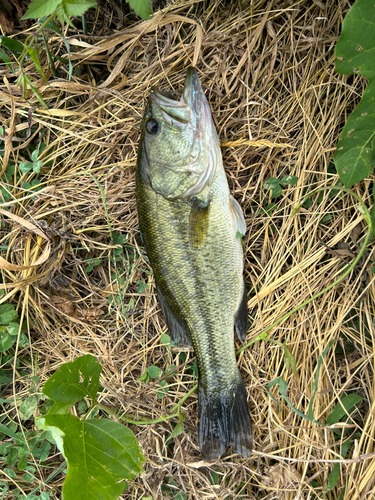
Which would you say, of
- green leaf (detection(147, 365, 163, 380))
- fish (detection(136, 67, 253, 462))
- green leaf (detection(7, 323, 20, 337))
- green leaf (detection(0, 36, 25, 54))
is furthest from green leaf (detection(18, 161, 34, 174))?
green leaf (detection(147, 365, 163, 380))

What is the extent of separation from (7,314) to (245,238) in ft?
6.04

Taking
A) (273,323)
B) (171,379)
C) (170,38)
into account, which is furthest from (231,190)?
(171,379)

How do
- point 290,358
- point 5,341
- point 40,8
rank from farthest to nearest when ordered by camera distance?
1. point 5,341
2. point 290,358
3. point 40,8

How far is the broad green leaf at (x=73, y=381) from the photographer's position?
207 cm

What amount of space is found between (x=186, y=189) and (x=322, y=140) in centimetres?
95

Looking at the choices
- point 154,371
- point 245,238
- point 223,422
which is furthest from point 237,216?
point 223,422

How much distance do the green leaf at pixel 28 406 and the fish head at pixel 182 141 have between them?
73.2 inches

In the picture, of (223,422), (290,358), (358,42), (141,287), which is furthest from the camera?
(141,287)

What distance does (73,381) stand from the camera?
2.13 m

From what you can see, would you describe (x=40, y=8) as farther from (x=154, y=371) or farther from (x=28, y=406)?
(x=28, y=406)

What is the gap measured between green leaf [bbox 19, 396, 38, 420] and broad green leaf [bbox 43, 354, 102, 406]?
0.70 metres

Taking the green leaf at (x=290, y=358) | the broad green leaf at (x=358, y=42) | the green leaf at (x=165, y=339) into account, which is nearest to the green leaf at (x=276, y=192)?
the broad green leaf at (x=358, y=42)

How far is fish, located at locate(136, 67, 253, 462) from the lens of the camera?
2.16 metres

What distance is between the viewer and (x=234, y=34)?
91.4 inches
